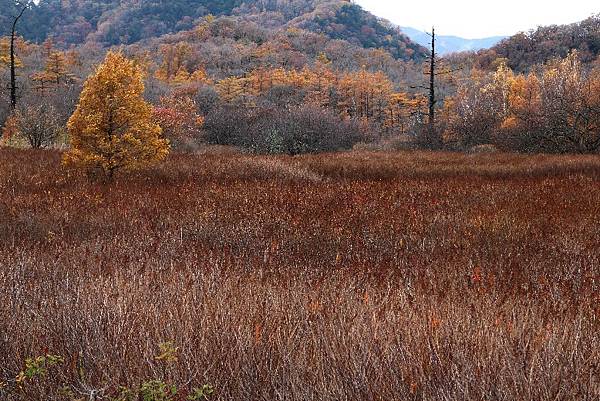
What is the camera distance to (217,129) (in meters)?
32.3

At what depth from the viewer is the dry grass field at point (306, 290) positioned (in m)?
2.24

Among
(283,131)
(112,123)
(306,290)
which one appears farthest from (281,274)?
(283,131)

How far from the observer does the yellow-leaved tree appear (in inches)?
380

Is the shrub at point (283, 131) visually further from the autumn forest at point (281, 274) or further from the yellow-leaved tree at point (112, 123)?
the yellow-leaved tree at point (112, 123)

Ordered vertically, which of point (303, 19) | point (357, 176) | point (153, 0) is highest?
point (153, 0)

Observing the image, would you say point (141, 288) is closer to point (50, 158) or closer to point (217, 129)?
point (50, 158)

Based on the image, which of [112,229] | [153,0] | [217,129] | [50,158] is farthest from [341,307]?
[153,0]

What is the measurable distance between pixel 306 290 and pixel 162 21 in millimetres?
174364

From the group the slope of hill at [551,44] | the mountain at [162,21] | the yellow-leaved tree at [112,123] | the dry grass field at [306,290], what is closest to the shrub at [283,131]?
the yellow-leaved tree at [112,123]

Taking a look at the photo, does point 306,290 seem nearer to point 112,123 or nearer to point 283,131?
point 112,123

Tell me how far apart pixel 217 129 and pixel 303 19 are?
134630mm

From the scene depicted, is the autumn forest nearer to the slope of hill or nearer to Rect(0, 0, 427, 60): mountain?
the slope of hill

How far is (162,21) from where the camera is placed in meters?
159

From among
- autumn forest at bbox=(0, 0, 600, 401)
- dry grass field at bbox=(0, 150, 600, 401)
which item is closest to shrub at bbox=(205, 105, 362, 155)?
autumn forest at bbox=(0, 0, 600, 401)
